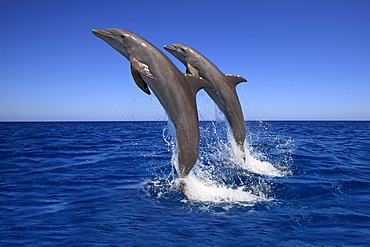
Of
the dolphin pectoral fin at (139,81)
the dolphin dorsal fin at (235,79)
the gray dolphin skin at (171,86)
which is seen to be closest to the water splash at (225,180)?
the gray dolphin skin at (171,86)

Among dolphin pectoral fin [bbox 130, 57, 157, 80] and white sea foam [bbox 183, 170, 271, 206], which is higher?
dolphin pectoral fin [bbox 130, 57, 157, 80]

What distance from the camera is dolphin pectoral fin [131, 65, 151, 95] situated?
8188 millimetres

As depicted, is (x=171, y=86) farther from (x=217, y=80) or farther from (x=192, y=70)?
(x=217, y=80)

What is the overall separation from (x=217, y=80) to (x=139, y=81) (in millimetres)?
2615

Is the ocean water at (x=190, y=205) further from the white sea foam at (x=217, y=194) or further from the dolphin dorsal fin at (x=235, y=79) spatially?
the dolphin dorsal fin at (x=235, y=79)

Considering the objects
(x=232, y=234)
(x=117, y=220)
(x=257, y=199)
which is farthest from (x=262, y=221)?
(x=117, y=220)

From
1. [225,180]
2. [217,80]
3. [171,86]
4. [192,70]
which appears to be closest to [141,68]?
[171,86]

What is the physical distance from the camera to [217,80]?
988cm

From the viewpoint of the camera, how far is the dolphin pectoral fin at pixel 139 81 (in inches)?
322

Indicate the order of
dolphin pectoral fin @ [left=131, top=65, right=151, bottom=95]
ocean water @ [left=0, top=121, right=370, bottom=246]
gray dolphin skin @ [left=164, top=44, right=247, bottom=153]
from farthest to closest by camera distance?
gray dolphin skin @ [left=164, top=44, right=247, bottom=153], dolphin pectoral fin @ [left=131, top=65, right=151, bottom=95], ocean water @ [left=0, top=121, right=370, bottom=246]

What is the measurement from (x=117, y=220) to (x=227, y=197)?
2.89 meters

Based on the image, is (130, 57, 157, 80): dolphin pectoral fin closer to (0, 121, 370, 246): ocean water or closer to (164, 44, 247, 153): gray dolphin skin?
(0, 121, 370, 246): ocean water

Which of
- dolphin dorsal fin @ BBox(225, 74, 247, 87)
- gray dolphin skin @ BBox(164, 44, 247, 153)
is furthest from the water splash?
dolphin dorsal fin @ BBox(225, 74, 247, 87)

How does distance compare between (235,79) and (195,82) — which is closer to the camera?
(195,82)
